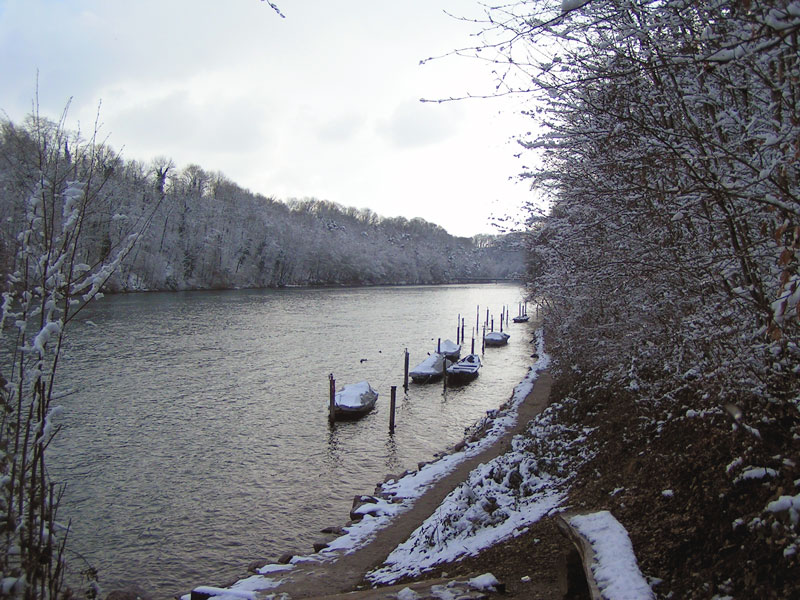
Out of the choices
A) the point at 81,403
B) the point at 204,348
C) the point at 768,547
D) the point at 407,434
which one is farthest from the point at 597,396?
the point at 204,348

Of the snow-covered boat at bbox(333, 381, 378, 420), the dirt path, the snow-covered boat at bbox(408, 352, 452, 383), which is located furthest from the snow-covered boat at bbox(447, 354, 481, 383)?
the dirt path

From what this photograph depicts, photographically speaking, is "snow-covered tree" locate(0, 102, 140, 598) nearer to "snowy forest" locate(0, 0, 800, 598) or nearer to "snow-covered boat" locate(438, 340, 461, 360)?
"snowy forest" locate(0, 0, 800, 598)

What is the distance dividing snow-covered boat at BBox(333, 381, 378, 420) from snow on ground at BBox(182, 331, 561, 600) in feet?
17.9

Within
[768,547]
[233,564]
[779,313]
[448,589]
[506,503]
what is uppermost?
[779,313]

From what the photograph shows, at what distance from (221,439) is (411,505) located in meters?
9.20

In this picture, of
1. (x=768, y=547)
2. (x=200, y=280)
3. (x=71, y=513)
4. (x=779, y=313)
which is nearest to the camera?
(x=779, y=313)

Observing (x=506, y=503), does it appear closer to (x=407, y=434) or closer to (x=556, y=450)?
(x=556, y=450)

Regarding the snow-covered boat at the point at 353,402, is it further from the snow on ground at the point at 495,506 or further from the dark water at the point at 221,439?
the snow on ground at the point at 495,506

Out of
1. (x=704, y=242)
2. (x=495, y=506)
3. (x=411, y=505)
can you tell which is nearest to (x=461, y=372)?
(x=411, y=505)

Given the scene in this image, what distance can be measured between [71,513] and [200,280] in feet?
252

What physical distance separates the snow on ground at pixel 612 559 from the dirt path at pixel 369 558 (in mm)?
2579

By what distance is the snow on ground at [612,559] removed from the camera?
14.0ft

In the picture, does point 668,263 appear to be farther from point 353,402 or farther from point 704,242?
point 353,402

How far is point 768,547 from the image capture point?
4.35 m
